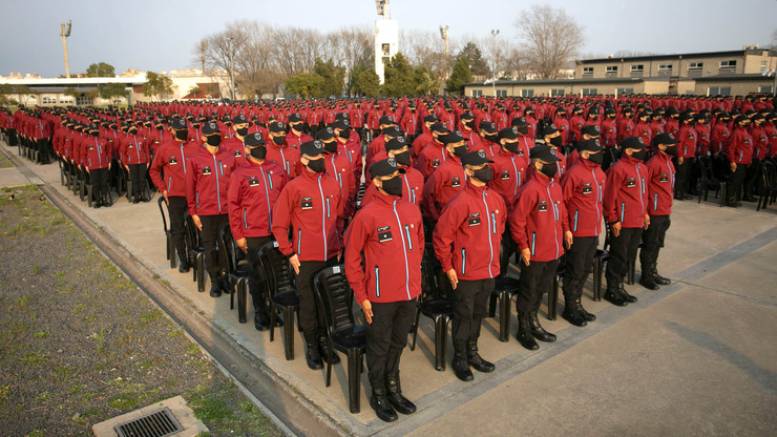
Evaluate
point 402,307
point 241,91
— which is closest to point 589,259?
point 402,307

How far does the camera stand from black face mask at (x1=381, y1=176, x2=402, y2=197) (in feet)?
13.0

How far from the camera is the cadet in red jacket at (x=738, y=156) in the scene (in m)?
10.7

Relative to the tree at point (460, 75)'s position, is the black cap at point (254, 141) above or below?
below

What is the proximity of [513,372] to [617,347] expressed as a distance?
49.0 inches

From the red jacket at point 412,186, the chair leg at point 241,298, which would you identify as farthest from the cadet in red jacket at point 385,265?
the chair leg at point 241,298

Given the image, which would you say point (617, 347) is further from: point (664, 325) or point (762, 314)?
point (762, 314)

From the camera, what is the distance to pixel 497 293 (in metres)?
5.71

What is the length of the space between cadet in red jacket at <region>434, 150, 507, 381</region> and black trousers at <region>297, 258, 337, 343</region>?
1205mm

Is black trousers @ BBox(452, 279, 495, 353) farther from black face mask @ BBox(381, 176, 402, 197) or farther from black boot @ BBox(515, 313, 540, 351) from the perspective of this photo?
black face mask @ BBox(381, 176, 402, 197)

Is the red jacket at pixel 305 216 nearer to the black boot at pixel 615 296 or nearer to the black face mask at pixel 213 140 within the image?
the black face mask at pixel 213 140

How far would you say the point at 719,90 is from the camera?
35.0 meters

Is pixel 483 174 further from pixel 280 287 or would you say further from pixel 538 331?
pixel 280 287

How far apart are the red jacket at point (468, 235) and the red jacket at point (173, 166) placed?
4.44m

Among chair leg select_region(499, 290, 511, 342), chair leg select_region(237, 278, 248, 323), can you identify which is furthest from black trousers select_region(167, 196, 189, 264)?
chair leg select_region(499, 290, 511, 342)
